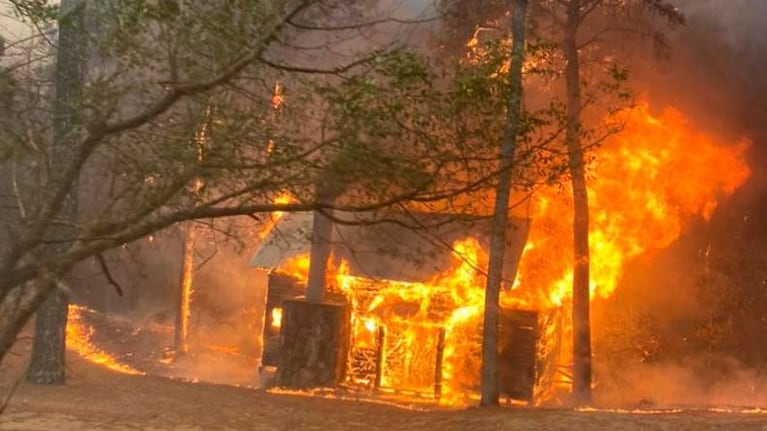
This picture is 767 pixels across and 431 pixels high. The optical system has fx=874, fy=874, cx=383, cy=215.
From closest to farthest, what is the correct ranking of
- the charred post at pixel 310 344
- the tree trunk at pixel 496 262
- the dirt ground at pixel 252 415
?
the tree trunk at pixel 496 262 → the dirt ground at pixel 252 415 → the charred post at pixel 310 344

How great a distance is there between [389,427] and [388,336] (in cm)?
611

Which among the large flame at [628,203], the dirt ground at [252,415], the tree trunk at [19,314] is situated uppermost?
the large flame at [628,203]

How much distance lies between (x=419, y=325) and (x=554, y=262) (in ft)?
10.7

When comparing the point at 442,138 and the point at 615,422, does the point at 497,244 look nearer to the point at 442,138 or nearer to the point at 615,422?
the point at 615,422

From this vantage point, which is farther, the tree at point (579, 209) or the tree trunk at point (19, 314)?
the tree at point (579, 209)

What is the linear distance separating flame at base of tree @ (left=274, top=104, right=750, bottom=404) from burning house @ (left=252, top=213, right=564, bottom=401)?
1.0 inches

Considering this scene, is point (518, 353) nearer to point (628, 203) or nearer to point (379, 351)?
point (379, 351)

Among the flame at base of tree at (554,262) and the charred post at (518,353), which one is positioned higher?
the flame at base of tree at (554,262)

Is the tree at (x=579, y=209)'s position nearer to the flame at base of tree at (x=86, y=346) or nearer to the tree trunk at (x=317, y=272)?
the tree trunk at (x=317, y=272)

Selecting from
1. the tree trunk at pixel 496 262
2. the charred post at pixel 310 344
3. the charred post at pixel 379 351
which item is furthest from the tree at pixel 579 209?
the charred post at pixel 310 344

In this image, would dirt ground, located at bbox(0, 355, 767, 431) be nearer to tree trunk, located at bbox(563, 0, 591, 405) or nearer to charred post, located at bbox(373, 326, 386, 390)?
charred post, located at bbox(373, 326, 386, 390)

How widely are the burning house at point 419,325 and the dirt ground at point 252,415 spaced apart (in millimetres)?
3296

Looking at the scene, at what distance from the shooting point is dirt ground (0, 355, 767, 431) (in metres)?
11.6

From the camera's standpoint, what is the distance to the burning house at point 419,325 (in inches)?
700
